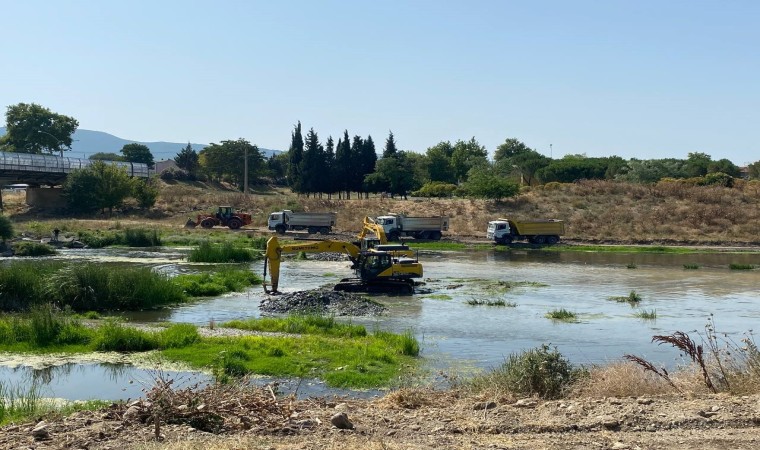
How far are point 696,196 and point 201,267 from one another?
55655 mm

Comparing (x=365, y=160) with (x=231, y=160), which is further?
(x=231, y=160)

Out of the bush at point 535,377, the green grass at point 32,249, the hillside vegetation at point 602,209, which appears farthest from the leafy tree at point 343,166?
the bush at point 535,377

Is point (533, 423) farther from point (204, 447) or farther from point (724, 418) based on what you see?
point (204, 447)

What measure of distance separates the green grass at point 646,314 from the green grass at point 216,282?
17329 millimetres

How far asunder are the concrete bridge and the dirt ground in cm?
7823

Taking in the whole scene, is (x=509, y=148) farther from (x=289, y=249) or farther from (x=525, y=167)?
(x=289, y=249)

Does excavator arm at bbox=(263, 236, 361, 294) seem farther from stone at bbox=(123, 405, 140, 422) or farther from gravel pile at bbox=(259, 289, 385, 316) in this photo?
stone at bbox=(123, 405, 140, 422)

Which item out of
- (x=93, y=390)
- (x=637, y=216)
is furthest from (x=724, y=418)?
(x=637, y=216)

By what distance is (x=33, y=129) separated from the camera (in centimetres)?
12275

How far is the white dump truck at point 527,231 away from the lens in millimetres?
67500

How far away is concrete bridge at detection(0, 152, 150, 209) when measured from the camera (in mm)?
83312

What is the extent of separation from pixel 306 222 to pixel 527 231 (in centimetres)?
2002

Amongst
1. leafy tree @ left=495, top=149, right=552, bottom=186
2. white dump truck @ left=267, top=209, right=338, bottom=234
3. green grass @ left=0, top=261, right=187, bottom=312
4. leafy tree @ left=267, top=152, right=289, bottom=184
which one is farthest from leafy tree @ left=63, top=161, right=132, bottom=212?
green grass @ left=0, top=261, right=187, bottom=312

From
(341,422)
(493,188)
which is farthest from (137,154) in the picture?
(341,422)
